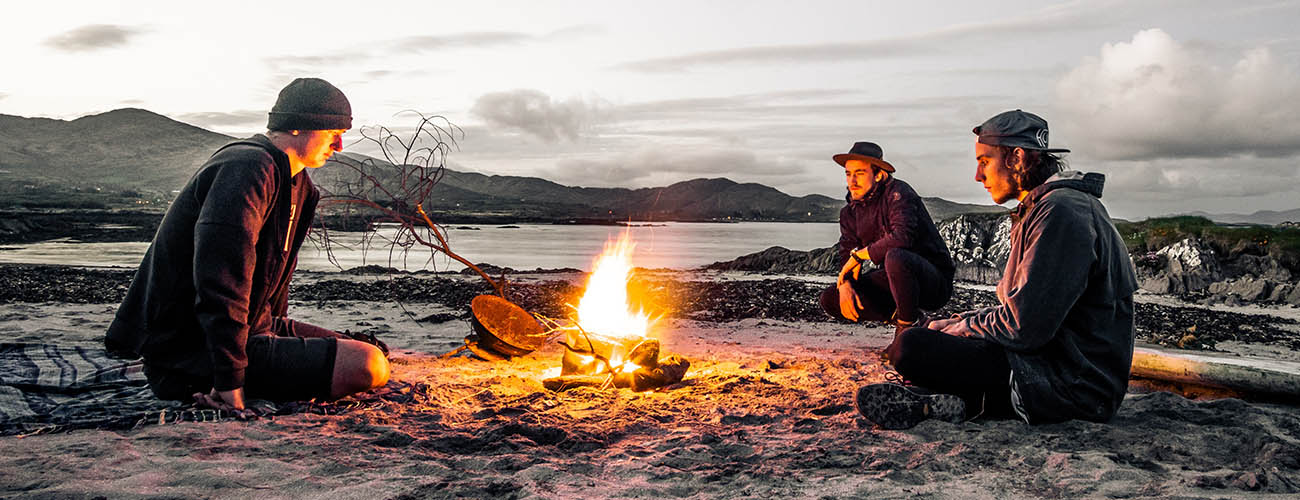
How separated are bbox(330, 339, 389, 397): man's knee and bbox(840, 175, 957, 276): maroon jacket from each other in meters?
3.72

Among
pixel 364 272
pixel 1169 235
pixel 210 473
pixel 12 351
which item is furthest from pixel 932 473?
pixel 1169 235

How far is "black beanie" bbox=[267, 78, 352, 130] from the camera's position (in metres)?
4.05

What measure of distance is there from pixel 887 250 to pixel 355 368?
386cm

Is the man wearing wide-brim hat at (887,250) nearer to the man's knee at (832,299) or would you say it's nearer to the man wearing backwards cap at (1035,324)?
the man's knee at (832,299)

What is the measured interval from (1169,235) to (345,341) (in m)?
16.1

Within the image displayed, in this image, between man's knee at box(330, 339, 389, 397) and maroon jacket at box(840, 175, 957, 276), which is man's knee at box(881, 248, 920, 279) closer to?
maroon jacket at box(840, 175, 957, 276)

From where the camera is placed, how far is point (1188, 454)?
3.37 m

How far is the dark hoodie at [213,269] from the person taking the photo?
3.64 m

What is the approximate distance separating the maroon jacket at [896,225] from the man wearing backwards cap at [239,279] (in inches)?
153

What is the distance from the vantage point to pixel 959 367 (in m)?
3.77

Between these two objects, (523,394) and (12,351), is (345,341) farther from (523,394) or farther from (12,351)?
(12,351)

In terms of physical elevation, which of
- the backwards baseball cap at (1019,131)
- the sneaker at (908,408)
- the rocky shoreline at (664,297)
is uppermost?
the backwards baseball cap at (1019,131)

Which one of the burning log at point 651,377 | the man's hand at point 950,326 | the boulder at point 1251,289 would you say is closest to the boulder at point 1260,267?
the boulder at point 1251,289

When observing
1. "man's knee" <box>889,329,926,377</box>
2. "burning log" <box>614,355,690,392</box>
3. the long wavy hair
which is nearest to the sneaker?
"man's knee" <box>889,329,926,377</box>
